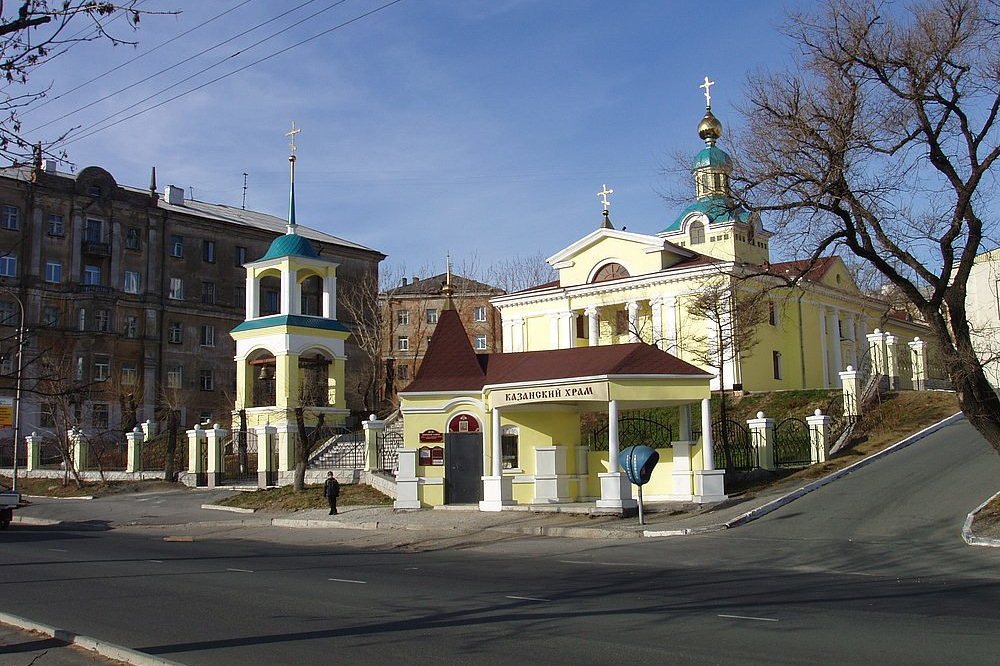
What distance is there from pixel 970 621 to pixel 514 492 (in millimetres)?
17236

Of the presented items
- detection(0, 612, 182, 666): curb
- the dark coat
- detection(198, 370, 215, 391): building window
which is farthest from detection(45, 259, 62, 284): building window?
detection(0, 612, 182, 666): curb

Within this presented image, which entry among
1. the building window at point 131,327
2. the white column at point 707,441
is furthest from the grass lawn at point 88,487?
the building window at point 131,327

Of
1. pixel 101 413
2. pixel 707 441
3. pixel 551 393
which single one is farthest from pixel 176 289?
pixel 707 441

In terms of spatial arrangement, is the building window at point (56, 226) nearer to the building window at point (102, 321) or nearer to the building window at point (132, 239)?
the building window at point (132, 239)

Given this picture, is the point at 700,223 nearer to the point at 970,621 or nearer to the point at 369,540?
the point at 369,540

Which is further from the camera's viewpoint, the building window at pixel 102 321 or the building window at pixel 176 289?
the building window at pixel 176 289

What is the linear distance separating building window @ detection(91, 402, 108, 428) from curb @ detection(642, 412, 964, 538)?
43758 millimetres

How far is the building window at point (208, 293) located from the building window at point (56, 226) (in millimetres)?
10104

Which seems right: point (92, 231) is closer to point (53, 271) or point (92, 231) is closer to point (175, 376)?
point (53, 271)

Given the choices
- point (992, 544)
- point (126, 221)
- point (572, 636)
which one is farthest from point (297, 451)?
point (126, 221)

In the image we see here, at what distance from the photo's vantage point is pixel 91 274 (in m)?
61.1

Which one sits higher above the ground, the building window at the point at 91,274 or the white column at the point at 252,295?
the building window at the point at 91,274

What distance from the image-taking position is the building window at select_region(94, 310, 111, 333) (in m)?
59.9

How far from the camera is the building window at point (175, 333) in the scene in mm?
64812
